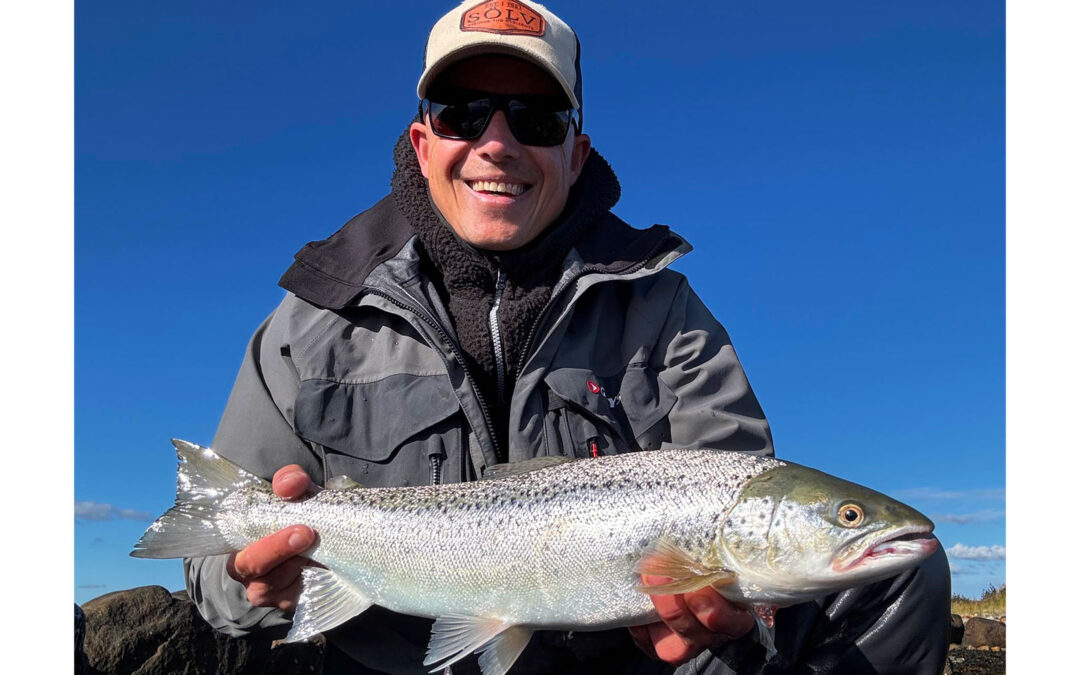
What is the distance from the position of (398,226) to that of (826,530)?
301 cm

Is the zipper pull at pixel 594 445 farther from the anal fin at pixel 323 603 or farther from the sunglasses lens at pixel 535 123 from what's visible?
the sunglasses lens at pixel 535 123

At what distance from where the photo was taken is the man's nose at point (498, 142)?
509 centimetres

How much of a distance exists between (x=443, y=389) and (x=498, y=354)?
0.37 meters

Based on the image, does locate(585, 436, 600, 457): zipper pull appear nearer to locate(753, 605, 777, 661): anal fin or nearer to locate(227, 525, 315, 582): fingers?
locate(753, 605, 777, 661): anal fin

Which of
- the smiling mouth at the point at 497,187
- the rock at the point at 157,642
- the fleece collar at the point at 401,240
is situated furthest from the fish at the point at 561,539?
the rock at the point at 157,642

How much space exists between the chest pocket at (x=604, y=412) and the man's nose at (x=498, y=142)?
1.21m

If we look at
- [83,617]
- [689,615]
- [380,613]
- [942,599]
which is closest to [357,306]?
[380,613]

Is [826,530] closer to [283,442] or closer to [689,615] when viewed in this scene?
[689,615]

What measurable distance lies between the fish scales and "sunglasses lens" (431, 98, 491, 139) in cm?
199

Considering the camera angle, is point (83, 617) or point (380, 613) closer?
point (380, 613)

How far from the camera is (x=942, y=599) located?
4.62 m

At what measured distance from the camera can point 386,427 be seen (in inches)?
192

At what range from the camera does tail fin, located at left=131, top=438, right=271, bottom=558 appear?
4.32 meters

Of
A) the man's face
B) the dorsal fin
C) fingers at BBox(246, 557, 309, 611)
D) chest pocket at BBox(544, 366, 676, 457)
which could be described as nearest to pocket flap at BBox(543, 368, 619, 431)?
chest pocket at BBox(544, 366, 676, 457)
